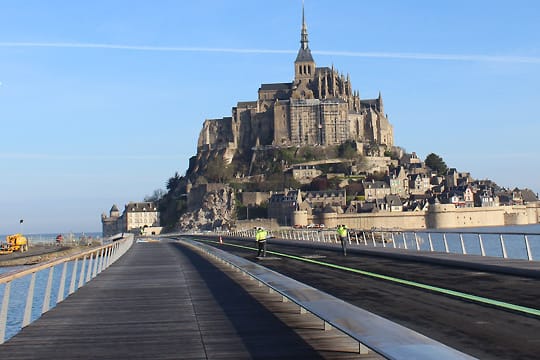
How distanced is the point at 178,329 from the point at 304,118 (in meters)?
156

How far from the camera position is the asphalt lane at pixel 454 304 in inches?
328

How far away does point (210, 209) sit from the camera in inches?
6240

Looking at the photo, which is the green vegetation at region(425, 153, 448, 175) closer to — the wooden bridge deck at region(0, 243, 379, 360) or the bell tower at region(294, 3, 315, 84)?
the bell tower at region(294, 3, 315, 84)

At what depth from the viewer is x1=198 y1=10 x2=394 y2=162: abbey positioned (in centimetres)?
16538

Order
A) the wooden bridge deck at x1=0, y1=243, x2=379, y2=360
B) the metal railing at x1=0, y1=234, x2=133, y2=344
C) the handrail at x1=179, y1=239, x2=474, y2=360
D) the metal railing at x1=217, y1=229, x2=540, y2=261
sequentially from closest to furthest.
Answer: the handrail at x1=179, y1=239, x2=474, y2=360 < the wooden bridge deck at x1=0, y1=243, x2=379, y2=360 < the metal railing at x1=0, y1=234, x2=133, y2=344 < the metal railing at x1=217, y1=229, x2=540, y2=261

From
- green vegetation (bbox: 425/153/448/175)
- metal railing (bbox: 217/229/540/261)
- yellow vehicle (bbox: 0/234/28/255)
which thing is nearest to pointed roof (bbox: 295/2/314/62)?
green vegetation (bbox: 425/153/448/175)

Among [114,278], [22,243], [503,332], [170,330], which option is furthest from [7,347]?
[22,243]

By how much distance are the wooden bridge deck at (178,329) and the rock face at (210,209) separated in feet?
452

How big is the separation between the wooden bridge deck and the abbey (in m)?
149

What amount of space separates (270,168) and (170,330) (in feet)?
497

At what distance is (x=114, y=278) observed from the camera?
73.0 feet

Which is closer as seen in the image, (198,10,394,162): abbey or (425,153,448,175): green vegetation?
(198,10,394,162): abbey

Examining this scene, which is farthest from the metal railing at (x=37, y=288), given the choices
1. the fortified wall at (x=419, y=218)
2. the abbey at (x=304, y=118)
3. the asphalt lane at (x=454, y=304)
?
the abbey at (x=304, y=118)

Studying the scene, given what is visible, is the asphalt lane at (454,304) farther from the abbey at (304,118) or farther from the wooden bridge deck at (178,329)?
the abbey at (304,118)
